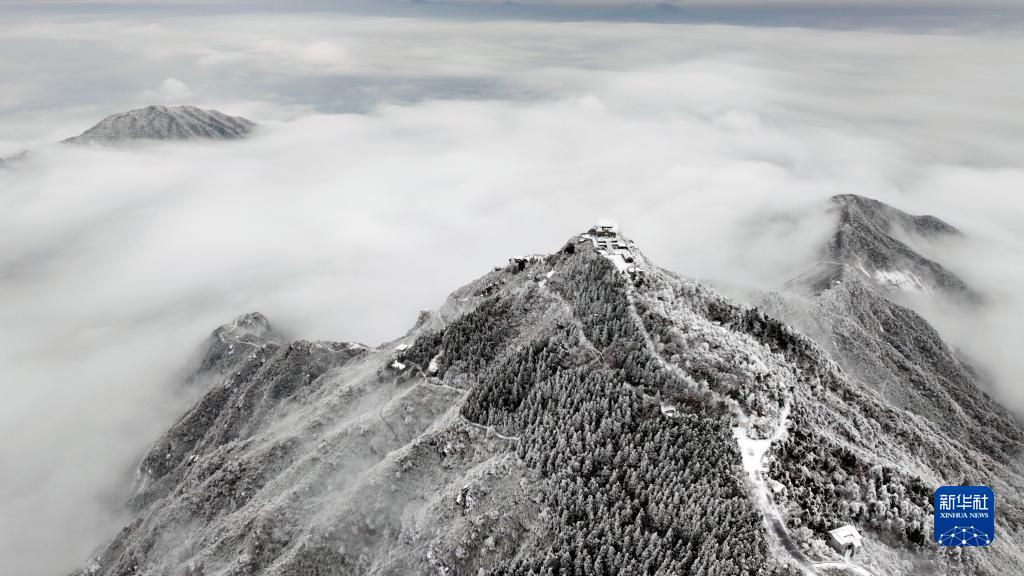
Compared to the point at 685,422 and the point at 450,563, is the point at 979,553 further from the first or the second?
the point at 450,563

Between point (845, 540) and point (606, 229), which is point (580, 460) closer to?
point (845, 540)

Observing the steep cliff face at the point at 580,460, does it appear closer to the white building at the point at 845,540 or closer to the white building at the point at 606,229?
the white building at the point at 845,540

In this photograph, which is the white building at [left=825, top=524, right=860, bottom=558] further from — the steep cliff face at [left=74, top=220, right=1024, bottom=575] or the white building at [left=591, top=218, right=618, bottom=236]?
the white building at [left=591, top=218, right=618, bottom=236]

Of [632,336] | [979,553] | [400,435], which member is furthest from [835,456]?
[400,435]

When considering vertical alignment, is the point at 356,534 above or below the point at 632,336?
below

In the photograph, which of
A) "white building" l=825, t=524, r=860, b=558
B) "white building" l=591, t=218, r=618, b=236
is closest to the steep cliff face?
"white building" l=825, t=524, r=860, b=558

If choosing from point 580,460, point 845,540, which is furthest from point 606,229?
point 845,540
